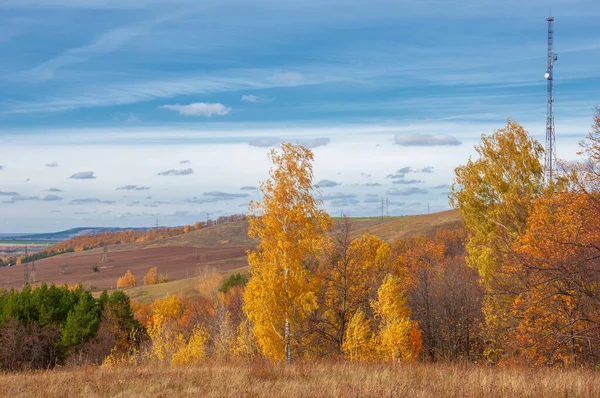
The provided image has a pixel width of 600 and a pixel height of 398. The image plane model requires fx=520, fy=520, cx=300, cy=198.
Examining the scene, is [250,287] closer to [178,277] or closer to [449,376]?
[449,376]

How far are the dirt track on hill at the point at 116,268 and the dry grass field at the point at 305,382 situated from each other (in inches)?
5568

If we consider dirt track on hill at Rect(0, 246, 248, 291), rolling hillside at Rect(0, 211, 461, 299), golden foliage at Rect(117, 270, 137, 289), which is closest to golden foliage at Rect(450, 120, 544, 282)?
rolling hillside at Rect(0, 211, 461, 299)

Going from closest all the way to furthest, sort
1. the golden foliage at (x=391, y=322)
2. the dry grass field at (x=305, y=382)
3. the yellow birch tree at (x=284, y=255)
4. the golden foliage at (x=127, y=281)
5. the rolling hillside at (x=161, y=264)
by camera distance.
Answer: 1. the dry grass field at (x=305, y=382)
2. the yellow birch tree at (x=284, y=255)
3. the golden foliage at (x=391, y=322)
4. the golden foliage at (x=127, y=281)
5. the rolling hillside at (x=161, y=264)

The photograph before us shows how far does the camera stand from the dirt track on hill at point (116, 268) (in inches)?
6225

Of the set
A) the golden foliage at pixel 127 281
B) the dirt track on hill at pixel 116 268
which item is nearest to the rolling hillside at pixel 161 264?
the dirt track on hill at pixel 116 268

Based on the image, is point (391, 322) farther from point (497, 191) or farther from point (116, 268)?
point (116, 268)

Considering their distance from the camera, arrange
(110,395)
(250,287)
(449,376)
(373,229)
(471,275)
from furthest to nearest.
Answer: (373,229)
(471,275)
(250,287)
(449,376)
(110,395)

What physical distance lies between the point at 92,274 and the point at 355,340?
15848 centimetres

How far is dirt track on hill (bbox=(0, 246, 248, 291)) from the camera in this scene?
158125mm

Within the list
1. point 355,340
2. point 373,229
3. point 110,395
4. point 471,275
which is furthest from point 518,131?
point 373,229

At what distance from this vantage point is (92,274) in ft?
560

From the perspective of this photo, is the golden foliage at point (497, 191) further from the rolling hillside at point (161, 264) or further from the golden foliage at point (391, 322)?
the rolling hillside at point (161, 264)

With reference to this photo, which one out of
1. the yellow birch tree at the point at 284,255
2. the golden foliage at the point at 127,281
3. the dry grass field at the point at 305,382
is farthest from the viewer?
the golden foliage at the point at 127,281

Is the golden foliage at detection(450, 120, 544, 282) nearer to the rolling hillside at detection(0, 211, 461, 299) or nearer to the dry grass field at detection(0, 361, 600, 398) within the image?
the dry grass field at detection(0, 361, 600, 398)
